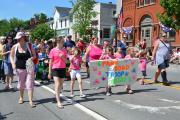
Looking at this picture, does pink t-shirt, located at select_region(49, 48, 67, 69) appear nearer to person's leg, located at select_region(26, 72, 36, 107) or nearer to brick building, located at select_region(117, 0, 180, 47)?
person's leg, located at select_region(26, 72, 36, 107)

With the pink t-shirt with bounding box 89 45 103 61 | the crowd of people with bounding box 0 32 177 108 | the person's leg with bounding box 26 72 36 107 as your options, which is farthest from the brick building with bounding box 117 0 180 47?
the person's leg with bounding box 26 72 36 107

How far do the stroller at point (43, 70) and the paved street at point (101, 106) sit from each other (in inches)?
105

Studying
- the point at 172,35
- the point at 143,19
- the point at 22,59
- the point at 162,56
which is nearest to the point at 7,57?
the point at 22,59

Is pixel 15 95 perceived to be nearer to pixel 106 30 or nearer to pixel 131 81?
pixel 131 81

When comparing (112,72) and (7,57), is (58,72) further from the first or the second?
(7,57)

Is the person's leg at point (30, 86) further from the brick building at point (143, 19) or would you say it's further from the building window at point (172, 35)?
the brick building at point (143, 19)

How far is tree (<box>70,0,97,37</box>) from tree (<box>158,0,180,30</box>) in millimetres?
18276

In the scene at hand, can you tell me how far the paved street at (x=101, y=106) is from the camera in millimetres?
9141

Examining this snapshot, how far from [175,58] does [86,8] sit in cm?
2077

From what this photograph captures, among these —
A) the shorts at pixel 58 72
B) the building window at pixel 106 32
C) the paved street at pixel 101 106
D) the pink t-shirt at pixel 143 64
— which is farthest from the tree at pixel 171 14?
the building window at pixel 106 32

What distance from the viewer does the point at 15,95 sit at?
1272cm

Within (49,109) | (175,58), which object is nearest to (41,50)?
(49,109)

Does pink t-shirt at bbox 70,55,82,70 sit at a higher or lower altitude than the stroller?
higher

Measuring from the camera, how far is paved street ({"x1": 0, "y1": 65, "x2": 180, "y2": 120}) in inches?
360
